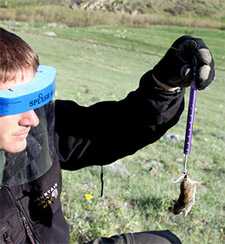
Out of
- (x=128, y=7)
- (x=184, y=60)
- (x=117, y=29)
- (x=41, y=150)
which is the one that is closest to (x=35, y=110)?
(x=41, y=150)

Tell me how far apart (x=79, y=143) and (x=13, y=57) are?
0.88 meters

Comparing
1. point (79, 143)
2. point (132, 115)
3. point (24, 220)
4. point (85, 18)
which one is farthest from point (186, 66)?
point (85, 18)

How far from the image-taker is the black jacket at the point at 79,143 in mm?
3094

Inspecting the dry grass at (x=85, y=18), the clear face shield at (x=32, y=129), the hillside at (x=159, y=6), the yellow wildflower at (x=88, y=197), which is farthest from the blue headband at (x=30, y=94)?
the hillside at (x=159, y=6)

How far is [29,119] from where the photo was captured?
116 inches

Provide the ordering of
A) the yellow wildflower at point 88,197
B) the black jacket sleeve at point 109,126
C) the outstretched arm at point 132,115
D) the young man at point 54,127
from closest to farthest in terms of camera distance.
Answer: the young man at point 54,127 → the outstretched arm at point 132,115 → the black jacket sleeve at point 109,126 → the yellow wildflower at point 88,197

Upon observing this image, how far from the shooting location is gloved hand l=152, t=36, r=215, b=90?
3.09 metres

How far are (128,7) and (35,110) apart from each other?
4838cm

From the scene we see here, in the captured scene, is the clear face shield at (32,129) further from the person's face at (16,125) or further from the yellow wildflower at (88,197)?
the yellow wildflower at (88,197)

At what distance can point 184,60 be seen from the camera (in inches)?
125

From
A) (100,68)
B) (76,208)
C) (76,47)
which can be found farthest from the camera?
(76,47)

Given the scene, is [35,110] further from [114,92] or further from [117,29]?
[117,29]

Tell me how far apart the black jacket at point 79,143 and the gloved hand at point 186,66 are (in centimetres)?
8

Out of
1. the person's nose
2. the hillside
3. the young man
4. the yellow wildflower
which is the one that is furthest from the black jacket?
the hillside
